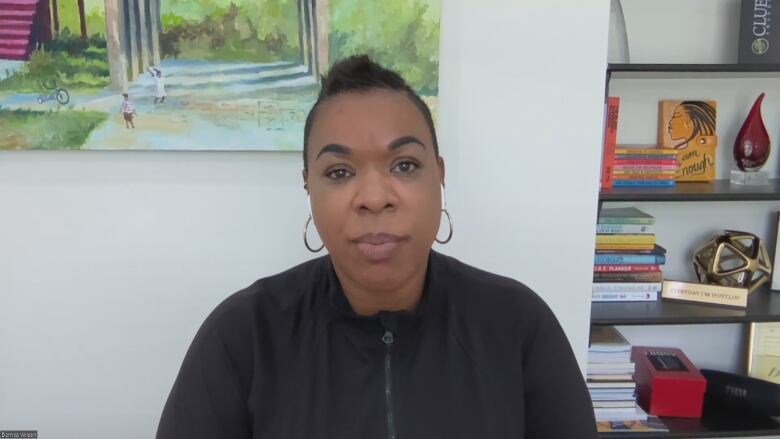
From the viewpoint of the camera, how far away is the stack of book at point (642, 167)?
6.19ft

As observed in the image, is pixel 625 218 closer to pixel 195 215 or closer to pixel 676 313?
pixel 676 313

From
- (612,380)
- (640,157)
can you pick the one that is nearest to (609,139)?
(640,157)

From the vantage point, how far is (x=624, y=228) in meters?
1.91

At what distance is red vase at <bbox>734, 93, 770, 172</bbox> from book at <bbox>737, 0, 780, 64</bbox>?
0.55 ft

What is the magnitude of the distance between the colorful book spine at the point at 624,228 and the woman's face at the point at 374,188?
103 centimetres

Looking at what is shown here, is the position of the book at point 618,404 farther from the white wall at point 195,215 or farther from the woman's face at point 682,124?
the woman's face at point 682,124

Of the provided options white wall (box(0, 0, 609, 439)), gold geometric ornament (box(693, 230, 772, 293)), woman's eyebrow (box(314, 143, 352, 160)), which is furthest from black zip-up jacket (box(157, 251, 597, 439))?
gold geometric ornament (box(693, 230, 772, 293))

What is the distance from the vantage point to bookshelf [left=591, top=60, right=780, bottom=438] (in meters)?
1.77

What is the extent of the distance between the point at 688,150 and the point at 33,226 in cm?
185

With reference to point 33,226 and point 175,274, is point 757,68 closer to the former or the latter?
point 175,274

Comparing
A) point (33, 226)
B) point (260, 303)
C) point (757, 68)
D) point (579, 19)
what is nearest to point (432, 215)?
point (260, 303)

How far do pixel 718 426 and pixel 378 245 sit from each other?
1.45 meters

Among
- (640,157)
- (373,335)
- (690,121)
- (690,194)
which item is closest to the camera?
(373,335)

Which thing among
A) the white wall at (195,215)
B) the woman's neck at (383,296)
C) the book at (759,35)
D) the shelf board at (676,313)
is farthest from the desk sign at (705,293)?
the woman's neck at (383,296)
